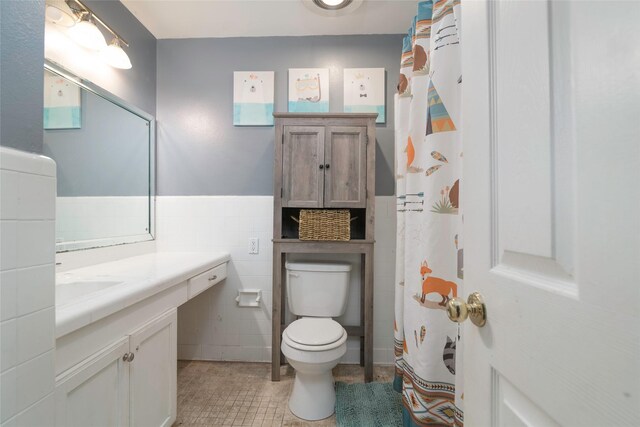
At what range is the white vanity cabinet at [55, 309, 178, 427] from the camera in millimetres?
807

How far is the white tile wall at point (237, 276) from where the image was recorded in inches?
79.8

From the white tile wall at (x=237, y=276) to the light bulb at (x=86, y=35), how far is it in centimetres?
101

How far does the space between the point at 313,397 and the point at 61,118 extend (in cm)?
193

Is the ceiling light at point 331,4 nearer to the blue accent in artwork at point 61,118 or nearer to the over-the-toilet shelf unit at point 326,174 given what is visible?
the over-the-toilet shelf unit at point 326,174

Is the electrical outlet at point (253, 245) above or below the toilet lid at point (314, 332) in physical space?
above

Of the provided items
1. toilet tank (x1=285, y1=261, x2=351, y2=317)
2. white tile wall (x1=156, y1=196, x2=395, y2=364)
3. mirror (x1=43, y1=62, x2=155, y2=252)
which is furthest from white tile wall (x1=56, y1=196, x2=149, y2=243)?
toilet tank (x1=285, y1=261, x2=351, y2=317)

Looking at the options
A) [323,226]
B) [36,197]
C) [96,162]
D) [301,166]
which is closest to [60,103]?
[96,162]

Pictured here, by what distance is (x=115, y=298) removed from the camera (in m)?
0.93

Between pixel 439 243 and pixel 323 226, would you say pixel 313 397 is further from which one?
pixel 439 243

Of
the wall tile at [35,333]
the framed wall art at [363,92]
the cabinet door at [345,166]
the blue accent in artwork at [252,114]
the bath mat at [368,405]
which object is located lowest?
the bath mat at [368,405]

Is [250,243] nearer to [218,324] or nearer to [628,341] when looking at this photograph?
[218,324]

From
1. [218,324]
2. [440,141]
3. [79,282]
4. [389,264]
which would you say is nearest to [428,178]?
[440,141]

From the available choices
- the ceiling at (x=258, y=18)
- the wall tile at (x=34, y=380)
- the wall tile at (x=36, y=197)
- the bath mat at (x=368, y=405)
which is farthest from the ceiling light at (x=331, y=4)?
the bath mat at (x=368, y=405)

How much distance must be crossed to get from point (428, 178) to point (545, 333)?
782 mm
